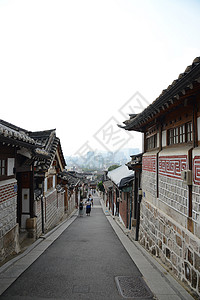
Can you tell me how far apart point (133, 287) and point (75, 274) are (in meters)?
1.68

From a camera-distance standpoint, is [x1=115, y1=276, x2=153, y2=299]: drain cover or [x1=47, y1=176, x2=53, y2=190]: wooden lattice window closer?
[x1=115, y1=276, x2=153, y2=299]: drain cover

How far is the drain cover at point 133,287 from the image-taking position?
5.19 m

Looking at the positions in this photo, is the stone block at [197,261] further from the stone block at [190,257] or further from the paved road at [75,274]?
the paved road at [75,274]

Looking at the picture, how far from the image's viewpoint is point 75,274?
20.6ft

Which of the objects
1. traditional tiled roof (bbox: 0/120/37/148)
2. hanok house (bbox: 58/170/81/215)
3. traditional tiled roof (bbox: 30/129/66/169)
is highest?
traditional tiled roof (bbox: 30/129/66/169)

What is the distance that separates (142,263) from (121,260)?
2.47 feet

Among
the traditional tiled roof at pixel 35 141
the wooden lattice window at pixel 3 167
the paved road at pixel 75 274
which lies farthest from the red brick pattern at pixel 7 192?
the paved road at pixel 75 274

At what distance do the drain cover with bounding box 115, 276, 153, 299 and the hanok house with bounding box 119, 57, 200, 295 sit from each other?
3.42 feet

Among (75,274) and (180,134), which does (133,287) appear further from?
(180,134)

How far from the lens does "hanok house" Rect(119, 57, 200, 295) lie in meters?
5.12

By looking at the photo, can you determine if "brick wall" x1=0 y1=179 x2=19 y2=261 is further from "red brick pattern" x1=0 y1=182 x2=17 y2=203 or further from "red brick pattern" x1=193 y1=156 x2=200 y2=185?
"red brick pattern" x1=193 y1=156 x2=200 y2=185

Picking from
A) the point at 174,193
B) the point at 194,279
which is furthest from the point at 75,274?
the point at 174,193

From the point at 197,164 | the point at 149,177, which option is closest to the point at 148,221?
the point at 149,177

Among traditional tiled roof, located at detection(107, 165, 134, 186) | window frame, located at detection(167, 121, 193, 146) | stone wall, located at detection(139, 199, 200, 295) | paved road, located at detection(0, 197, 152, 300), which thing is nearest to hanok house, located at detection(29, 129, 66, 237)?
paved road, located at detection(0, 197, 152, 300)
